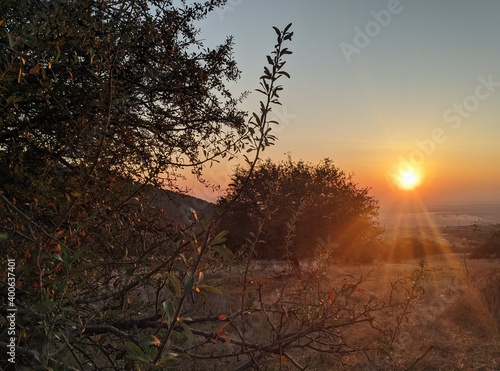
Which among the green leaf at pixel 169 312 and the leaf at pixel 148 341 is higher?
the green leaf at pixel 169 312

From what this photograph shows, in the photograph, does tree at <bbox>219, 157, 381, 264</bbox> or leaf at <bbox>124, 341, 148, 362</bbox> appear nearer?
leaf at <bbox>124, 341, 148, 362</bbox>

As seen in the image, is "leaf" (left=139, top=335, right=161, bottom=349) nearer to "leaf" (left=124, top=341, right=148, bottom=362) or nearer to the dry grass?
"leaf" (left=124, top=341, right=148, bottom=362)

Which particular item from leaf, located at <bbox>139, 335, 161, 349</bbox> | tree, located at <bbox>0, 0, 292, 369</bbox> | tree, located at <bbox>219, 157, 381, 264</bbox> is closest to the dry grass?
tree, located at <bbox>0, 0, 292, 369</bbox>

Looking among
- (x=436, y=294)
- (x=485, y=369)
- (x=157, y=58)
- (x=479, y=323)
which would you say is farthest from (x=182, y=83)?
(x=436, y=294)

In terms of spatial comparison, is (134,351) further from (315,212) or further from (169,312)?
(315,212)

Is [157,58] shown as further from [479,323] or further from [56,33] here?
[479,323]

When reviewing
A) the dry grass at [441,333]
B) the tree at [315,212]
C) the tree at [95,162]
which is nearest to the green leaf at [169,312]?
the tree at [95,162]

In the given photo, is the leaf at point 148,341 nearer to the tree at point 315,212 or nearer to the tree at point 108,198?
the tree at point 108,198

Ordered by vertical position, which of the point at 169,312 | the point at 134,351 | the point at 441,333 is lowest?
the point at 441,333

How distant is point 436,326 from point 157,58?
8701 millimetres

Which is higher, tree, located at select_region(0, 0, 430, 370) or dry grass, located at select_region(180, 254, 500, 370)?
tree, located at select_region(0, 0, 430, 370)

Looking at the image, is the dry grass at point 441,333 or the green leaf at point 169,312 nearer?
the green leaf at point 169,312

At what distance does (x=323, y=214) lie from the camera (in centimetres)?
2131

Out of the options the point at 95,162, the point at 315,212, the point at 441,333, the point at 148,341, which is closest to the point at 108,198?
the point at 95,162
